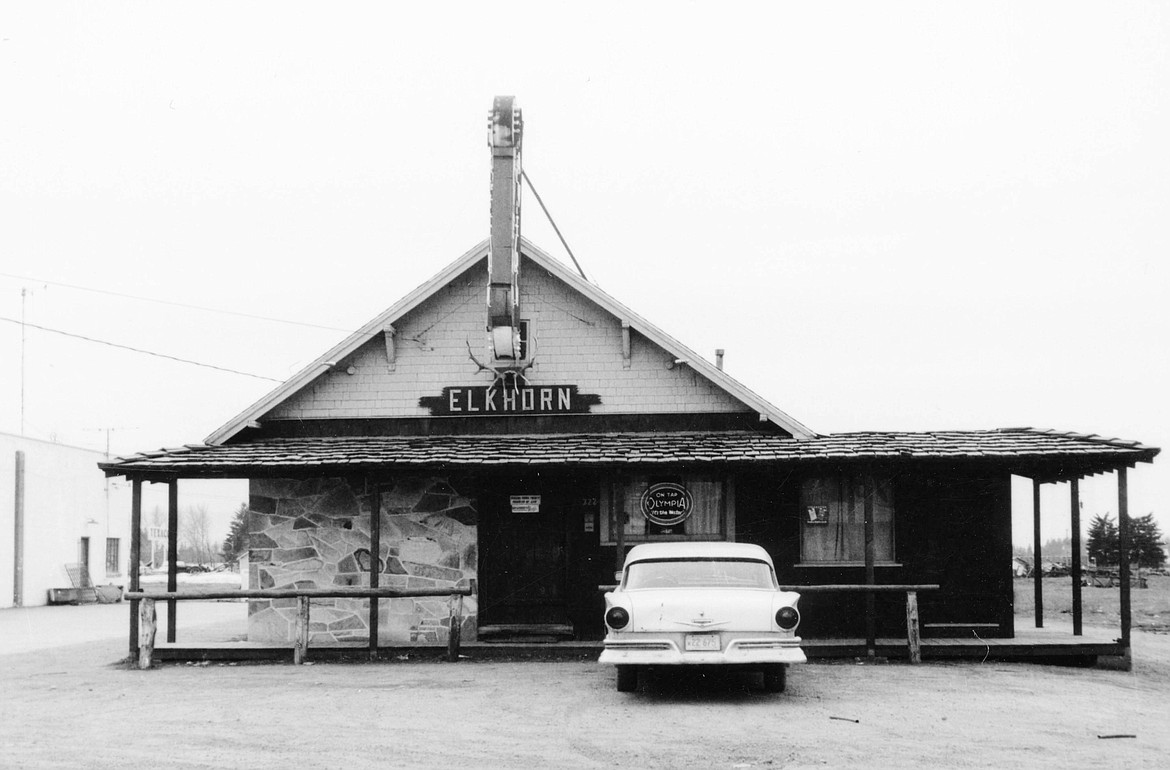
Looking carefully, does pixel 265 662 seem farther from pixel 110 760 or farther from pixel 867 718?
pixel 867 718

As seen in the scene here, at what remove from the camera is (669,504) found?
18.2 m

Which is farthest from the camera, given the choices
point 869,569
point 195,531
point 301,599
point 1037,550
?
point 195,531

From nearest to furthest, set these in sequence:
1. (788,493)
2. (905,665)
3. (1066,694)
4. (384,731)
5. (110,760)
A: (110,760) < (384,731) < (1066,694) < (905,665) < (788,493)

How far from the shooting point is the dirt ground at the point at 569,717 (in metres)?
9.62

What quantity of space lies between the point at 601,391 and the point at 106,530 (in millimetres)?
29999

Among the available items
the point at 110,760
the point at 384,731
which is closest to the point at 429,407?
the point at 384,731

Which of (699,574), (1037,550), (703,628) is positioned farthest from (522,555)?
(1037,550)

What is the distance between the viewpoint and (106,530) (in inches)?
1716

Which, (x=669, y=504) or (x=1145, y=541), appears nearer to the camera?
(x=669, y=504)

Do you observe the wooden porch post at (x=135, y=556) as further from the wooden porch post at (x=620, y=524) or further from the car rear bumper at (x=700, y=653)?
the car rear bumper at (x=700, y=653)

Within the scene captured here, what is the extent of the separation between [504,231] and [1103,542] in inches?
1518

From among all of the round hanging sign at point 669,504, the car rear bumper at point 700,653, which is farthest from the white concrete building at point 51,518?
the car rear bumper at point 700,653

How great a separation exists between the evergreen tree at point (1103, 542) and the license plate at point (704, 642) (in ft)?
134

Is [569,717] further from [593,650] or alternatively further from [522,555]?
Answer: [522,555]
